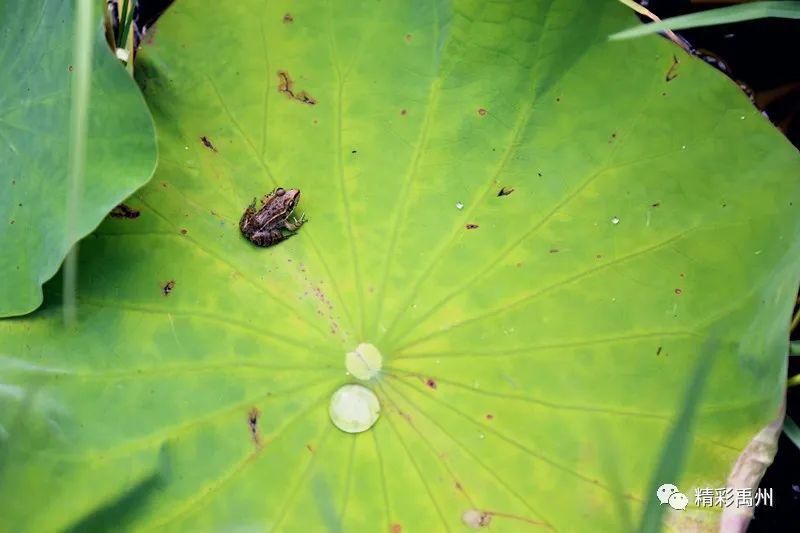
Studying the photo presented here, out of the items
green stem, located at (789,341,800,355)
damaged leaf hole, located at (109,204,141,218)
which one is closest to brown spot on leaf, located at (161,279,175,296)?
damaged leaf hole, located at (109,204,141,218)

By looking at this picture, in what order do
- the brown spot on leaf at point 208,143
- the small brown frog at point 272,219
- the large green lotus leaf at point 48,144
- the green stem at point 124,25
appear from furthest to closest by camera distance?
the green stem at point 124,25 < the brown spot on leaf at point 208,143 < the small brown frog at point 272,219 < the large green lotus leaf at point 48,144

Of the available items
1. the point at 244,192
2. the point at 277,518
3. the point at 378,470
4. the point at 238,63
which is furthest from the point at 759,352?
the point at 238,63

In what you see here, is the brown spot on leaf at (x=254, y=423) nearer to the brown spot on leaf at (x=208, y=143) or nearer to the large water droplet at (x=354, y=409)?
the large water droplet at (x=354, y=409)

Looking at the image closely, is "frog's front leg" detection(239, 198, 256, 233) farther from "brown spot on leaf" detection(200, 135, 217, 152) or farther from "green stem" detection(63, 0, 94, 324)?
"green stem" detection(63, 0, 94, 324)

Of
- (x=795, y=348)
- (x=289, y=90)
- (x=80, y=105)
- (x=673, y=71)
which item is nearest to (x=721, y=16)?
(x=673, y=71)

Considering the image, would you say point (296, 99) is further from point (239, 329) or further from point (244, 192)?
point (239, 329)

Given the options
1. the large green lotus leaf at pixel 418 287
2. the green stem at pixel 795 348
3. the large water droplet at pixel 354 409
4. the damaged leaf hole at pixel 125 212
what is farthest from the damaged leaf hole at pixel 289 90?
the green stem at pixel 795 348
